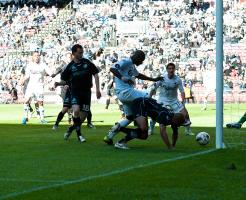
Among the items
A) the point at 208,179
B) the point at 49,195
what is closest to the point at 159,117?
the point at 208,179

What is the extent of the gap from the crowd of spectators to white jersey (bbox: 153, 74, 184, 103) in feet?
74.5

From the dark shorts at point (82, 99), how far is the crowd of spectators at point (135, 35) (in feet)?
77.7

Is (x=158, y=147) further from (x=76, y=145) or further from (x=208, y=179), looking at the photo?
(x=208, y=179)

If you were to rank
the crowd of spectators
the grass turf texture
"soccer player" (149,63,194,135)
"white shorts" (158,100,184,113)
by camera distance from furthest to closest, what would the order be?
the crowd of spectators → "white shorts" (158,100,184,113) → "soccer player" (149,63,194,135) → the grass turf texture

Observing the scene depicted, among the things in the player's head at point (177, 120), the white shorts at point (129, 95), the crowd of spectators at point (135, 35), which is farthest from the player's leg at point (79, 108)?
the crowd of spectators at point (135, 35)

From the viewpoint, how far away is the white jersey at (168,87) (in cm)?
1617

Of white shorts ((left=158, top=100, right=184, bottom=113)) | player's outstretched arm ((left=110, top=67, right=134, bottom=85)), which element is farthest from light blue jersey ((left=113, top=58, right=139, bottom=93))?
white shorts ((left=158, top=100, right=184, bottom=113))

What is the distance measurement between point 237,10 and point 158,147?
23.2 meters

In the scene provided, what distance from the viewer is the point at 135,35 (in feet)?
164

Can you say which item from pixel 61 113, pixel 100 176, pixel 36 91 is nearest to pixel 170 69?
pixel 61 113

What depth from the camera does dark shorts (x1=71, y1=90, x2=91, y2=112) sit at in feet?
51.4

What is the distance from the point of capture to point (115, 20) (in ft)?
173

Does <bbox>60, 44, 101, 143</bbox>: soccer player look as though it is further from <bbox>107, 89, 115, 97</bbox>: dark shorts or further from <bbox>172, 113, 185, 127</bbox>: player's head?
<bbox>107, 89, 115, 97</bbox>: dark shorts

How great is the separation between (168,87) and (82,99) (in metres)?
1.98
